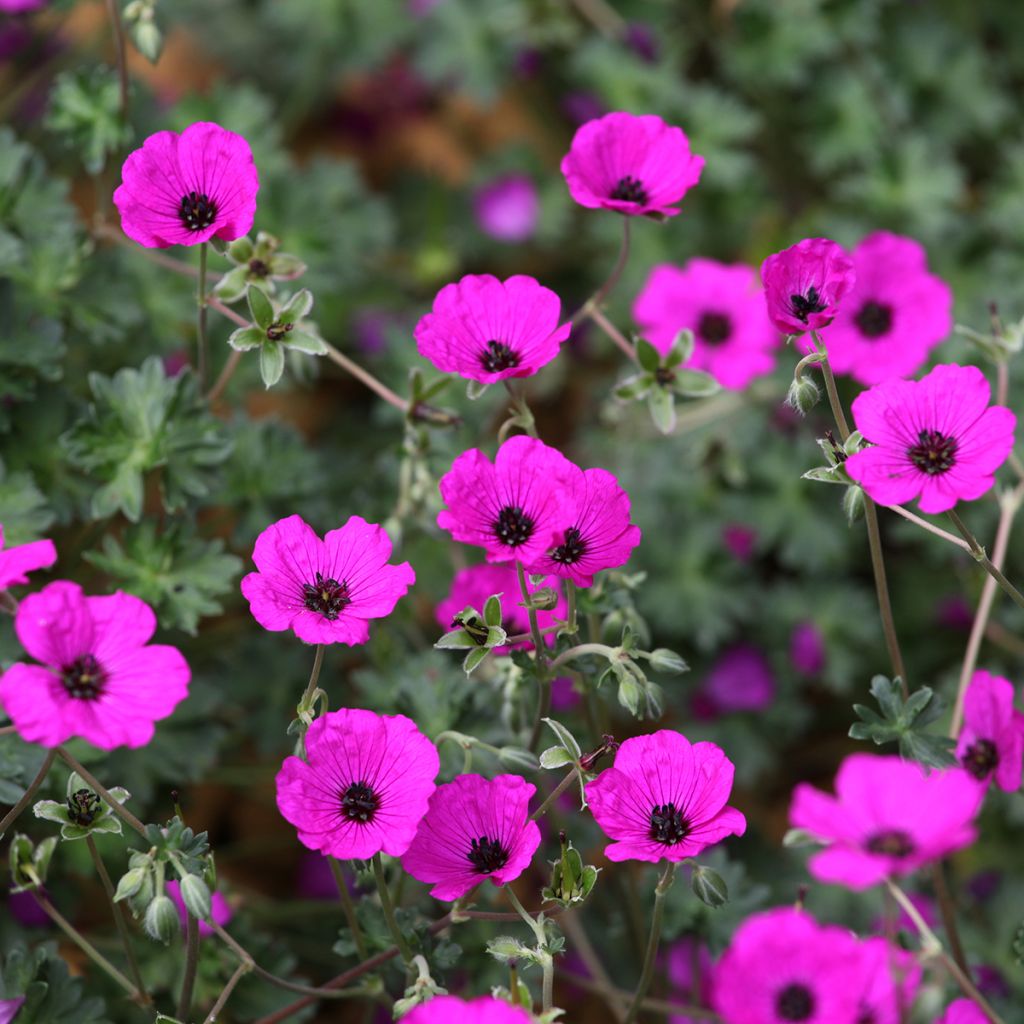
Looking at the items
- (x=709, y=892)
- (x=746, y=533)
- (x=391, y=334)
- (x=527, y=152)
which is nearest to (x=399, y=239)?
(x=527, y=152)

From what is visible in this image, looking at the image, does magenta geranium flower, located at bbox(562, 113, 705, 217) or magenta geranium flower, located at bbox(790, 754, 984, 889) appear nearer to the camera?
magenta geranium flower, located at bbox(790, 754, 984, 889)

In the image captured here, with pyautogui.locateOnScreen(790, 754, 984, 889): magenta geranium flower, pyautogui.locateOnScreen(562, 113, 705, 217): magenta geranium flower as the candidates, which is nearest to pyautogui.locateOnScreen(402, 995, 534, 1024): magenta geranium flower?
pyautogui.locateOnScreen(790, 754, 984, 889): magenta geranium flower

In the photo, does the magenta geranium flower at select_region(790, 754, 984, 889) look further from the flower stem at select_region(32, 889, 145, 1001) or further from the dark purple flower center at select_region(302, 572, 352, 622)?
the flower stem at select_region(32, 889, 145, 1001)

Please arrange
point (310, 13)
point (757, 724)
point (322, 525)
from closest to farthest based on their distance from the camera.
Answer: point (322, 525), point (757, 724), point (310, 13)

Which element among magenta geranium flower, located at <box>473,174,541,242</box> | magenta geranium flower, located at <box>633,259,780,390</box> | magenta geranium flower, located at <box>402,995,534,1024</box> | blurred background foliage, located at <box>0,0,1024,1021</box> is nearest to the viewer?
magenta geranium flower, located at <box>402,995,534,1024</box>

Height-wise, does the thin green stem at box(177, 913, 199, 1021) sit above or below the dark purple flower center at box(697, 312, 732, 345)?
below

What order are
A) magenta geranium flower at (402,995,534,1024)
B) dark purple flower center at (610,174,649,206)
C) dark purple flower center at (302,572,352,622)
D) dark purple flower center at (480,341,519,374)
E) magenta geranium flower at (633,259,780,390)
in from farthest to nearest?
magenta geranium flower at (633,259,780,390) < dark purple flower center at (610,174,649,206) < dark purple flower center at (480,341,519,374) < dark purple flower center at (302,572,352,622) < magenta geranium flower at (402,995,534,1024)

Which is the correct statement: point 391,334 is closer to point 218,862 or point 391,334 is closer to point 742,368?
point 742,368
